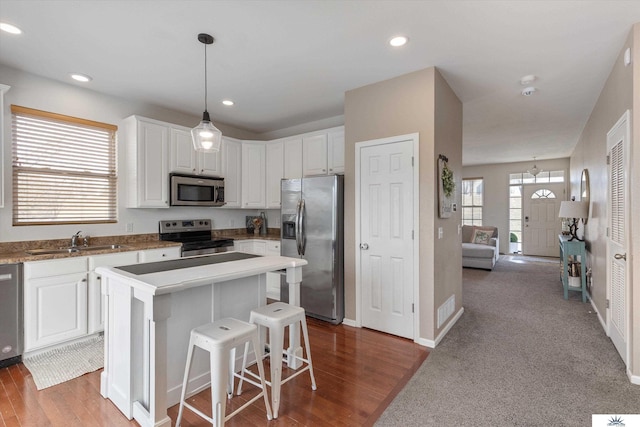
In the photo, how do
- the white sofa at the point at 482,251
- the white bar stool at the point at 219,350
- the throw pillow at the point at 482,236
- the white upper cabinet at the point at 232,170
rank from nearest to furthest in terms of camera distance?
the white bar stool at the point at 219,350 → the white upper cabinet at the point at 232,170 → the white sofa at the point at 482,251 → the throw pillow at the point at 482,236

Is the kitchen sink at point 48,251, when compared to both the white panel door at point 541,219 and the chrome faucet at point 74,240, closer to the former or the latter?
the chrome faucet at point 74,240

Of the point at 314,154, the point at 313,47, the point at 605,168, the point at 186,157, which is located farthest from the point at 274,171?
the point at 605,168

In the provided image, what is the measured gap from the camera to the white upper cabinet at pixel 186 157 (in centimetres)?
407

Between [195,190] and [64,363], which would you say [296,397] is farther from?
[195,190]

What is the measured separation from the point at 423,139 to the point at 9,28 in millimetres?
3490

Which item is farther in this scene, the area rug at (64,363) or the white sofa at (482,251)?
the white sofa at (482,251)

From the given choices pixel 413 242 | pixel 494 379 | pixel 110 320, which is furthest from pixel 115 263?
pixel 494 379

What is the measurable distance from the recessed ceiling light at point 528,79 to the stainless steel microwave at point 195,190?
391 centimetres

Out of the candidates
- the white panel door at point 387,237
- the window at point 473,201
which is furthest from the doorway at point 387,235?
the window at point 473,201

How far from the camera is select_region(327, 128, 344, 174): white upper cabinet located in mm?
4125

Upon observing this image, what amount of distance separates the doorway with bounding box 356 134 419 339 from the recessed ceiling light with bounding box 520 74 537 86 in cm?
138

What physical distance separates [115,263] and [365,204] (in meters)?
2.66

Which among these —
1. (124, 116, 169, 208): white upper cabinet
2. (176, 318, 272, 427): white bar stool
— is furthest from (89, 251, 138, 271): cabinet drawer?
(176, 318, 272, 427): white bar stool

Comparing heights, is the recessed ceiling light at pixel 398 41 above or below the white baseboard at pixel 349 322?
above
